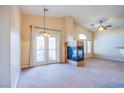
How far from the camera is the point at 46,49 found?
22.0ft

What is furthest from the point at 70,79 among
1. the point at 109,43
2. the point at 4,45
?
the point at 109,43

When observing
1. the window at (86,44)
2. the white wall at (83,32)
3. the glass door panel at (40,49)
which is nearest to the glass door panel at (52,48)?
the glass door panel at (40,49)

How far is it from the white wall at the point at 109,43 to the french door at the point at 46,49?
4453 millimetres

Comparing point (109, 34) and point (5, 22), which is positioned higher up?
point (109, 34)

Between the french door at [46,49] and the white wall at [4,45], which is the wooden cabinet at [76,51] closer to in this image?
the french door at [46,49]

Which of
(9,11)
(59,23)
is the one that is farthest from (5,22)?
(59,23)

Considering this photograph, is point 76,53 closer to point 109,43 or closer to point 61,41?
point 61,41

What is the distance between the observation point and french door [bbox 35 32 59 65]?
21.0ft

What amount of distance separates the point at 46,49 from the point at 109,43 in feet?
17.3

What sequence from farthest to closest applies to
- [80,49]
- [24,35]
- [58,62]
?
[58,62], [80,49], [24,35]

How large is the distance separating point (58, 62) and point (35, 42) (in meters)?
1.99

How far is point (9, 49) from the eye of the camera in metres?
2.42

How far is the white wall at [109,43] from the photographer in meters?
8.23
